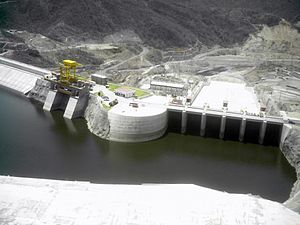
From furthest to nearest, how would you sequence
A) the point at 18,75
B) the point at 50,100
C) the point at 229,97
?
the point at 18,75
the point at 229,97
the point at 50,100

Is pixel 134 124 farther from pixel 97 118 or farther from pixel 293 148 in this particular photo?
pixel 293 148

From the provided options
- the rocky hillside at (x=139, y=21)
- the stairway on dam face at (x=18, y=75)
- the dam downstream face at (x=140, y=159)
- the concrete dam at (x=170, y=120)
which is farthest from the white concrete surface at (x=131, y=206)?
the rocky hillside at (x=139, y=21)

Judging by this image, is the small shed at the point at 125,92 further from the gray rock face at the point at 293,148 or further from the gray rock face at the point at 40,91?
the gray rock face at the point at 293,148

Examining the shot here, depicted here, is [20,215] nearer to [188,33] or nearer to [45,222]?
[45,222]

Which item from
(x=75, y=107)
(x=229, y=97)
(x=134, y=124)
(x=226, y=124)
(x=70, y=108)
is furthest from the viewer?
(x=229, y=97)

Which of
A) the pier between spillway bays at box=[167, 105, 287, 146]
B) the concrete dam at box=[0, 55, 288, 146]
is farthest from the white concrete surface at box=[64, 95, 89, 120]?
the pier between spillway bays at box=[167, 105, 287, 146]

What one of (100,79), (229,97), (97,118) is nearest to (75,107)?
(97,118)
